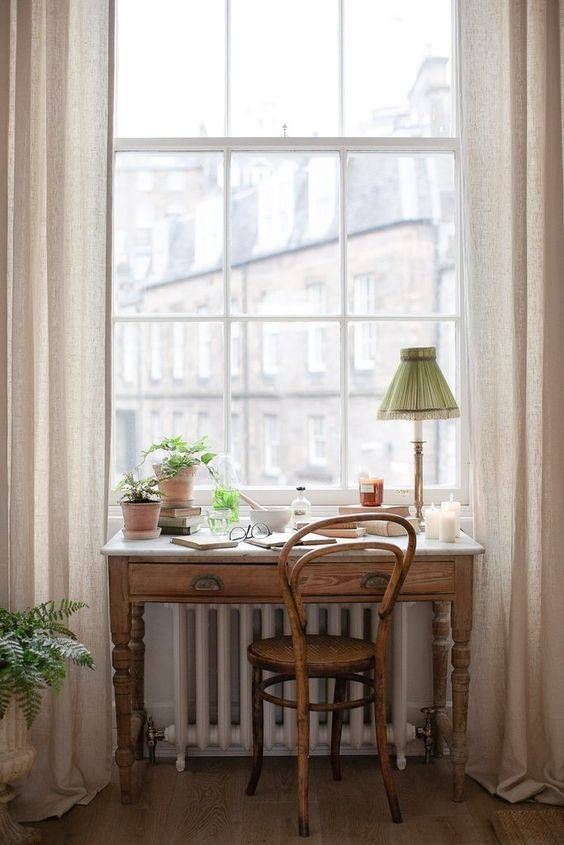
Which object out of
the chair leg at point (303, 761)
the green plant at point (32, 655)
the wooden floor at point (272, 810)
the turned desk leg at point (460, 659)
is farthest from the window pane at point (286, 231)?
the wooden floor at point (272, 810)

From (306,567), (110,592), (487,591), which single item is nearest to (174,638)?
(110,592)

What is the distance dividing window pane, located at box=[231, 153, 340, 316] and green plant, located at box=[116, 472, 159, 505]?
761 mm

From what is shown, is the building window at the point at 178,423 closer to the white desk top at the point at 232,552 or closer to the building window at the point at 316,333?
the building window at the point at 316,333

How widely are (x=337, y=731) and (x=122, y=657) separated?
776 mm

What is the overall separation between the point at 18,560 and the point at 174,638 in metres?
0.59

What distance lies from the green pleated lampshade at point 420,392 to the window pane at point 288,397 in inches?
14.4

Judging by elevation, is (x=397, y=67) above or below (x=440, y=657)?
above

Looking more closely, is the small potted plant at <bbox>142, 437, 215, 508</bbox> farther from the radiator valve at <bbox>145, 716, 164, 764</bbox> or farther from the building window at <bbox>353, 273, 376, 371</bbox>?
the radiator valve at <bbox>145, 716, 164, 764</bbox>

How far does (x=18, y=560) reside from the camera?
2.91 metres

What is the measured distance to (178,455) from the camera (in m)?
3.09

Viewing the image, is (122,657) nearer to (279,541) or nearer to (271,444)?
(279,541)

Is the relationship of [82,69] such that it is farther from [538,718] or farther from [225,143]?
[538,718]

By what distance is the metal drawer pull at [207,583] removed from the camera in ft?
9.10

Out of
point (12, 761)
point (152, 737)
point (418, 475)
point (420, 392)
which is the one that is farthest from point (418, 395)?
point (12, 761)
